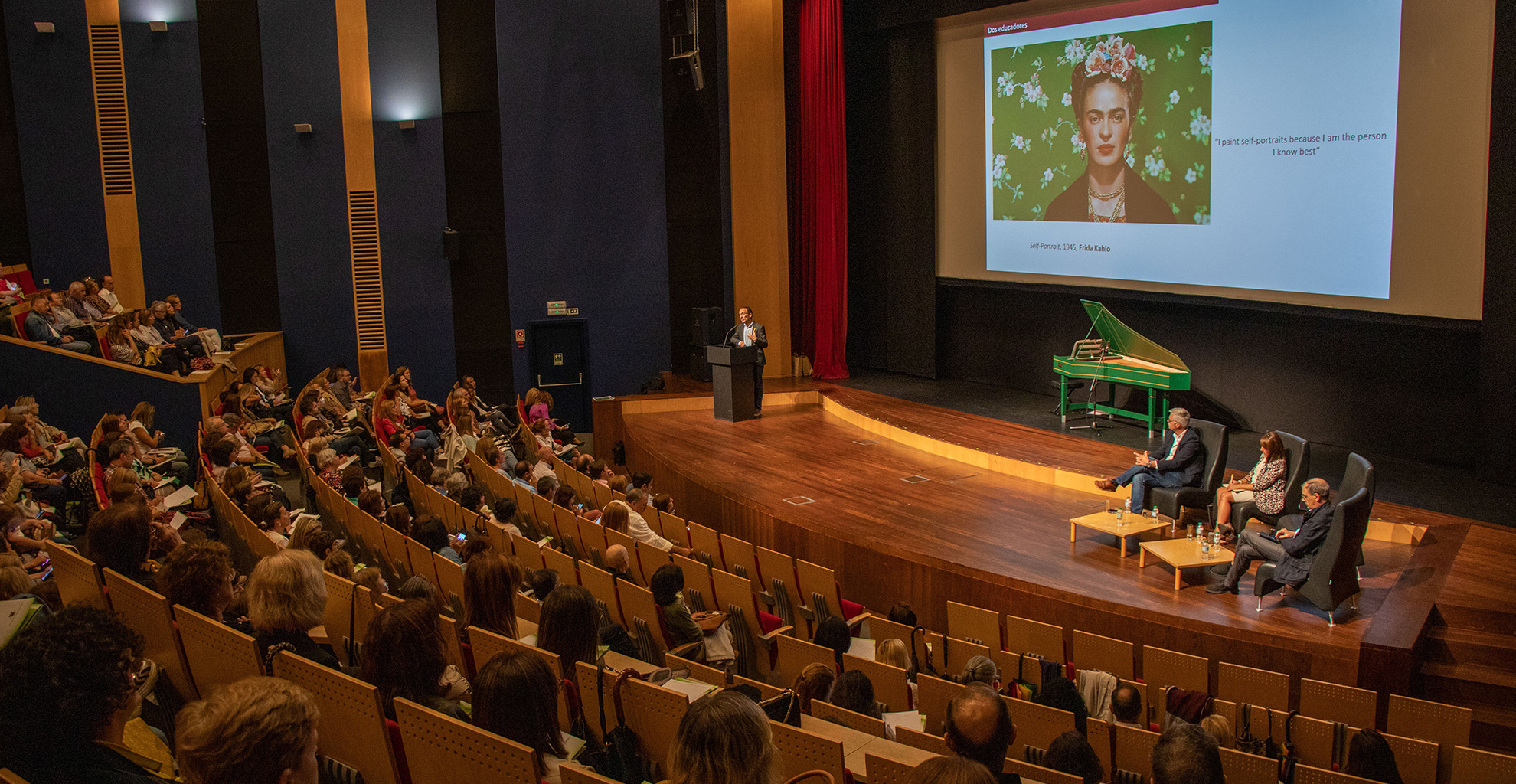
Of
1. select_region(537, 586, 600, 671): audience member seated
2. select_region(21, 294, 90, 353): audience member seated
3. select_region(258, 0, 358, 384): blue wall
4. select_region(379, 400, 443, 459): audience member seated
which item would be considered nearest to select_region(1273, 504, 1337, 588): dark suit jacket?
select_region(537, 586, 600, 671): audience member seated

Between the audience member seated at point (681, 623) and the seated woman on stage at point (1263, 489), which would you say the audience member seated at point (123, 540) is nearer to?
the audience member seated at point (681, 623)

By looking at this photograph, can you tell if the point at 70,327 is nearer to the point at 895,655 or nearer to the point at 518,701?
the point at 895,655

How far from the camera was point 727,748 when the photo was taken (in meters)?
2.05

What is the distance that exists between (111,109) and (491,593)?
10.2m

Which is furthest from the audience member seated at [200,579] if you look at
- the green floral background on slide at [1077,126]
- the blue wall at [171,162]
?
the blue wall at [171,162]

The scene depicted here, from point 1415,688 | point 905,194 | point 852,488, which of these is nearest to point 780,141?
point 905,194

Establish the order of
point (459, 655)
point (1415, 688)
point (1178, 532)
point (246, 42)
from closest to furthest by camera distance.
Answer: point (459, 655)
point (1415, 688)
point (1178, 532)
point (246, 42)

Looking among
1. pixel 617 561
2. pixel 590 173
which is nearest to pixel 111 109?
pixel 590 173

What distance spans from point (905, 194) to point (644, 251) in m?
3.09

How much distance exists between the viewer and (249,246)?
11664 mm

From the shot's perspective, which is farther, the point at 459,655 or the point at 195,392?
the point at 195,392

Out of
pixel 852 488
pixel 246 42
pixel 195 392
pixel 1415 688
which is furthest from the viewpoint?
pixel 246 42

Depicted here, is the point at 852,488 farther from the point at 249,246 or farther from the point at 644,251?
the point at 249,246

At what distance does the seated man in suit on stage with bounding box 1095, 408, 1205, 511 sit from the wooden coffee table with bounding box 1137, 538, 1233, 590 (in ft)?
2.09
